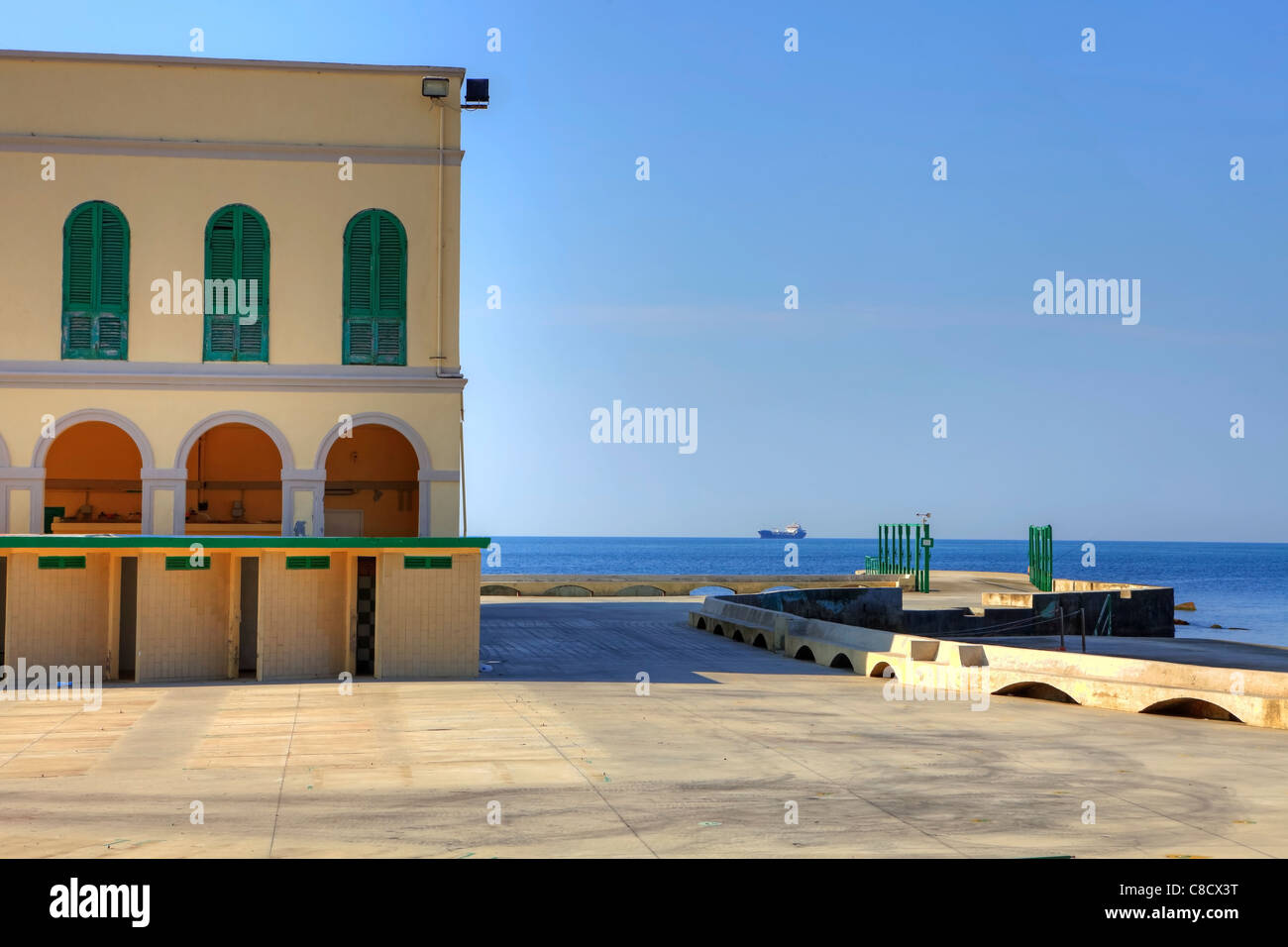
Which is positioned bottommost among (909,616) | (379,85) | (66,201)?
(909,616)

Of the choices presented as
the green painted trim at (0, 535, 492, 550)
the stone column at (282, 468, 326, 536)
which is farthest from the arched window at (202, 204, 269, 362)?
the green painted trim at (0, 535, 492, 550)

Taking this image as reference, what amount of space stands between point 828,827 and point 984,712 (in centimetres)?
845

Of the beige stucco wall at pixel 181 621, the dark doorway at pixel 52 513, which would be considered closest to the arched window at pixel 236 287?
the beige stucco wall at pixel 181 621

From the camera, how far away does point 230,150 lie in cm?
2244

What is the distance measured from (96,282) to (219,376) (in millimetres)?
2819

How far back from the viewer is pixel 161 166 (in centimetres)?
2234

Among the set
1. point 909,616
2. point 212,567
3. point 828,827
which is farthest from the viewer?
point 909,616

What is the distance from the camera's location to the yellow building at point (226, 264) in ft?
72.0

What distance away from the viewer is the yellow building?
21938 millimetres

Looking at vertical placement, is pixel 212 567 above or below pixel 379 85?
below

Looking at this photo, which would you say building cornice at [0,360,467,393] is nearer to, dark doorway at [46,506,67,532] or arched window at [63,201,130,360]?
arched window at [63,201,130,360]

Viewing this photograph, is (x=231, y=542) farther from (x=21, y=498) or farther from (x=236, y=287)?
(x=236, y=287)
